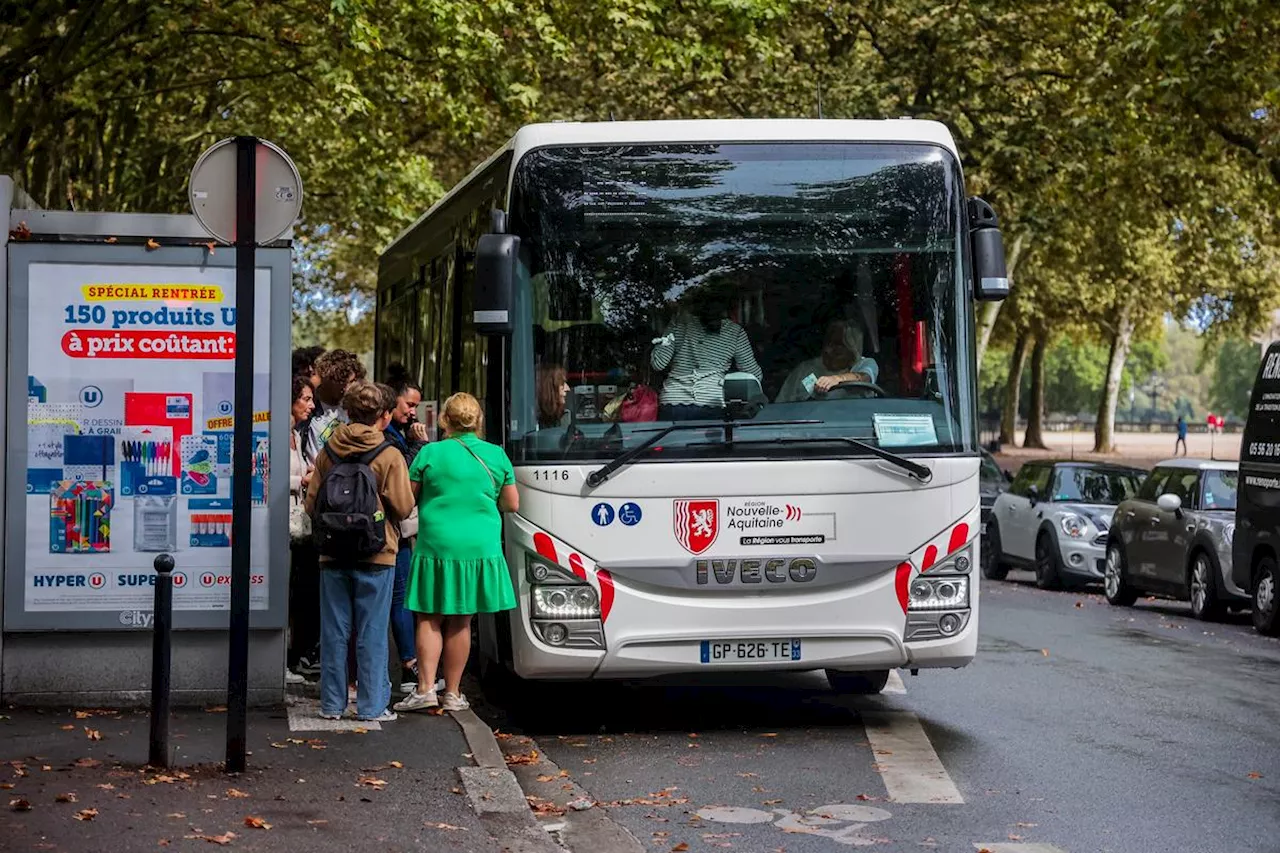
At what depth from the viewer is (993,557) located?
1056 inches

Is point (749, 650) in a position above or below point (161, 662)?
below

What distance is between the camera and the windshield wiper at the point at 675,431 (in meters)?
9.99

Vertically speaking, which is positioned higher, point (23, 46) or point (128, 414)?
point (23, 46)

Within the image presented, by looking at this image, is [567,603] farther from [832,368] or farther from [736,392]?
[832,368]

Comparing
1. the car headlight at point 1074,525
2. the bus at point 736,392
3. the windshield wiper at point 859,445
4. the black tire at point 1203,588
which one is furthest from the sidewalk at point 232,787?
the car headlight at point 1074,525

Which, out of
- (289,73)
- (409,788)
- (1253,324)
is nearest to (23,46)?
(289,73)

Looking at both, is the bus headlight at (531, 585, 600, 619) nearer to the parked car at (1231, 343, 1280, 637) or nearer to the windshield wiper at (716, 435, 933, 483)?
the windshield wiper at (716, 435, 933, 483)

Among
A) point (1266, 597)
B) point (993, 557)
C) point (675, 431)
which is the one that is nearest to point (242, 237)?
point (675, 431)

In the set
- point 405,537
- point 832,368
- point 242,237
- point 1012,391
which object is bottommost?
point 405,537

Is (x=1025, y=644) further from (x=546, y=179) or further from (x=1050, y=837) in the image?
(x=1050, y=837)

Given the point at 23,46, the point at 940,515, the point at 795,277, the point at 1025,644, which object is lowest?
the point at 1025,644

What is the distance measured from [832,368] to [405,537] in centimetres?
263

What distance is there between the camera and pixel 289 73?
2722 cm

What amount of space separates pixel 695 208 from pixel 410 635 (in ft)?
10.4
